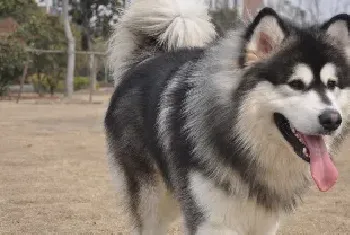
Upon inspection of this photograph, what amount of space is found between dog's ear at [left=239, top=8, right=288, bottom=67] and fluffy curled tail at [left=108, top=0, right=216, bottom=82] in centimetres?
149

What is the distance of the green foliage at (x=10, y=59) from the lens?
26844 millimetres

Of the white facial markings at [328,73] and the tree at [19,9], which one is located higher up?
the white facial markings at [328,73]

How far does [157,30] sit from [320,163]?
6.99 ft

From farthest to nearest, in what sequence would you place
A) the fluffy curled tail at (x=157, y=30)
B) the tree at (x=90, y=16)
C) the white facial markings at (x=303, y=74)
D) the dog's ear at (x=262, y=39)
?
the tree at (x=90, y=16)
the fluffy curled tail at (x=157, y=30)
the dog's ear at (x=262, y=39)
the white facial markings at (x=303, y=74)

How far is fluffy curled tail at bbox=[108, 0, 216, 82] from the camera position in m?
4.93

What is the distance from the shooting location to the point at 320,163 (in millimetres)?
3326

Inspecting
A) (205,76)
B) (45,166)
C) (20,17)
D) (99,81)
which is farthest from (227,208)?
(99,81)

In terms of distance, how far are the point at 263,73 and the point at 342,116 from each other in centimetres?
46

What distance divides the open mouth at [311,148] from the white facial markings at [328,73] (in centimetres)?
28

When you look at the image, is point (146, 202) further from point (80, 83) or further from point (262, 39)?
point (80, 83)

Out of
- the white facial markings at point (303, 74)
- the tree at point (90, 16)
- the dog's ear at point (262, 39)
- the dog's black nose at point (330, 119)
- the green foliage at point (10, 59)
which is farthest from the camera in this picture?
the tree at point (90, 16)

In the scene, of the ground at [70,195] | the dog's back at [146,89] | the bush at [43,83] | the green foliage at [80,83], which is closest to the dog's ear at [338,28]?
the dog's back at [146,89]

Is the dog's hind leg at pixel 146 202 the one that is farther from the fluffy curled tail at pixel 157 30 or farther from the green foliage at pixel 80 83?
the green foliage at pixel 80 83

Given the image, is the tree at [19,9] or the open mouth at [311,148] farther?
the tree at [19,9]
